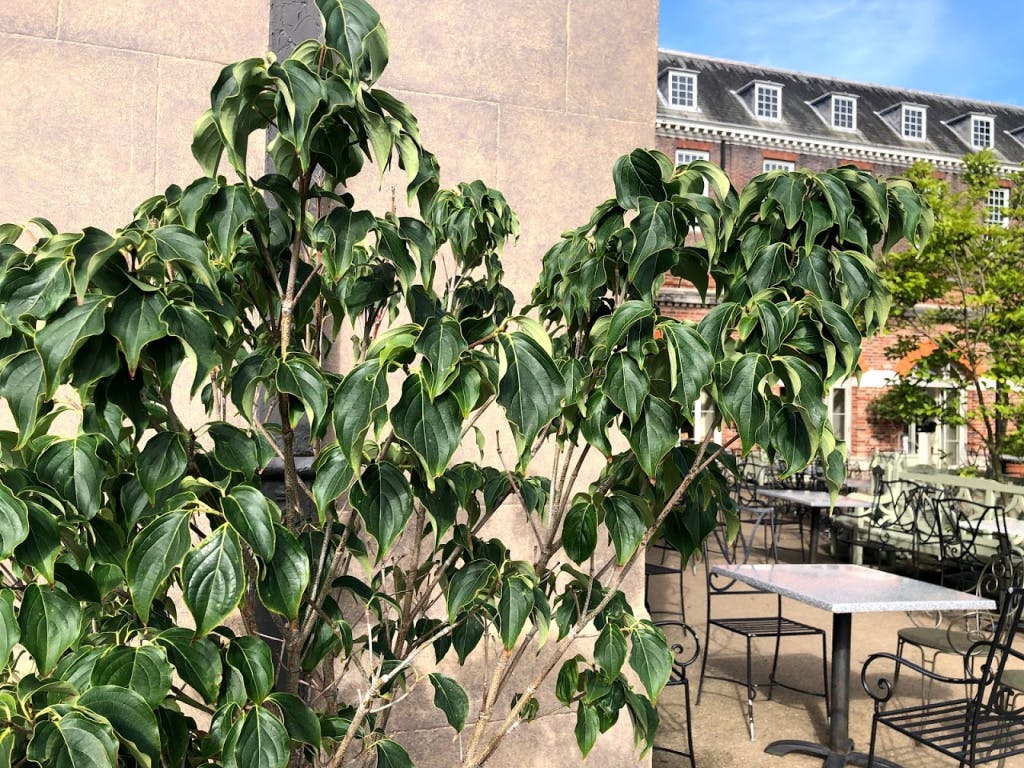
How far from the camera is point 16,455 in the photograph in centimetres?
132

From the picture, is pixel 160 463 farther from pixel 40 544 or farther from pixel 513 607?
pixel 513 607

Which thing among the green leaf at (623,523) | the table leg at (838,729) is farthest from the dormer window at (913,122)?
the green leaf at (623,523)

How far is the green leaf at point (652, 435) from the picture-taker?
1.24 meters

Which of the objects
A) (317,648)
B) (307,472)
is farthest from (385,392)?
(307,472)

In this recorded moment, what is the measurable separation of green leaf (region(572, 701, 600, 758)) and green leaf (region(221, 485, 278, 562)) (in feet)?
2.45

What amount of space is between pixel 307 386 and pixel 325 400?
0.03m

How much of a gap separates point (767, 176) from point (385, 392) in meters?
0.73

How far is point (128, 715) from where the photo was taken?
94cm

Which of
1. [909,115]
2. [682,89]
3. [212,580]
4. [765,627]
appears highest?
[909,115]

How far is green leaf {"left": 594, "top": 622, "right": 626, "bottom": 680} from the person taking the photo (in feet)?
4.63

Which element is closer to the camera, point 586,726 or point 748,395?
point 748,395

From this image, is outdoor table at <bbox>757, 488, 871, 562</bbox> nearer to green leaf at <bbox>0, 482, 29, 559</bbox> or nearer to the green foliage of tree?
the green foliage of tree

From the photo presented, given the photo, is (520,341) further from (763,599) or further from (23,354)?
(763,599)

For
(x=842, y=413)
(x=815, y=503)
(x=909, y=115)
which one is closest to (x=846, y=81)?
(x=909, y=115)
